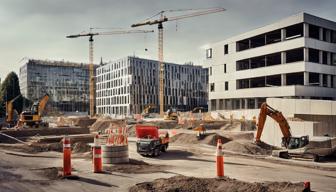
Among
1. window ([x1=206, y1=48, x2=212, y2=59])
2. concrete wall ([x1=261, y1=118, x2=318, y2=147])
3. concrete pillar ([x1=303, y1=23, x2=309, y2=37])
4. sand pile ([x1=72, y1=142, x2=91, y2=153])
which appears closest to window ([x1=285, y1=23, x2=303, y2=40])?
concrete pillar ([x1=303, y1=23, x2=309, y2=37])

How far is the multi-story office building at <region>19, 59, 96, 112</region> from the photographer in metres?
146

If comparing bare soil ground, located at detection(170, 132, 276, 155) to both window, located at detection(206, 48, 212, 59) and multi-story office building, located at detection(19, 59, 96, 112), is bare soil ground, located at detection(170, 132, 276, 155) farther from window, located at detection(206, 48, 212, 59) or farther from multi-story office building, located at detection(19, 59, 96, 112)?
multi-story office building, located at detection(19, 59, 96, 112)

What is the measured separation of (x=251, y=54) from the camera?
6366 cm

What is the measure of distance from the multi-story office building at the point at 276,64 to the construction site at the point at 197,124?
188 mm

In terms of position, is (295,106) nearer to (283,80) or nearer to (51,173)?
(283,80)

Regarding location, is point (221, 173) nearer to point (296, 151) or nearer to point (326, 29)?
point (296, 151)

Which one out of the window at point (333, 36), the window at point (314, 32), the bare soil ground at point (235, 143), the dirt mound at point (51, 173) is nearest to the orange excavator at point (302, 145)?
the bare soil ground at point (235, 143)

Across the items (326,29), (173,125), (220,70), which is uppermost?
(326,29)

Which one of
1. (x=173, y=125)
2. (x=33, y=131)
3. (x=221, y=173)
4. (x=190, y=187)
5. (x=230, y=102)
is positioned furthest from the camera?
(x=230, y=102)

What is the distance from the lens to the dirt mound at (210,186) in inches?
421

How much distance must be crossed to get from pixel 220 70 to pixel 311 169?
5281cm

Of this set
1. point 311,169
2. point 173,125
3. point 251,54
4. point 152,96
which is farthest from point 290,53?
point 152,96

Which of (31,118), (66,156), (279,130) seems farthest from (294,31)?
(66,156)

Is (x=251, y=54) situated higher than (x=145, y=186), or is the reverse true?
(x=251, y=54)
